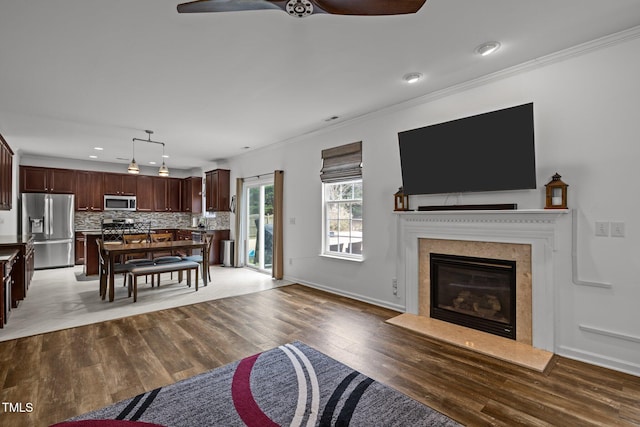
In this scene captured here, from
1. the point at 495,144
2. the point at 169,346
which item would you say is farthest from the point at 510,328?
the point at 169,346

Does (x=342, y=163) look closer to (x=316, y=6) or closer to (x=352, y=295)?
(x=352, y=295)

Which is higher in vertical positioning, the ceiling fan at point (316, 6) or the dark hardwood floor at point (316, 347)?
the ceiling fan at point (316, 6)

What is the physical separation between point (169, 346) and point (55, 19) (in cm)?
275

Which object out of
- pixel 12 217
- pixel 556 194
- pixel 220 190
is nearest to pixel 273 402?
pixel 556 194

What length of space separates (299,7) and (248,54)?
1.15 m

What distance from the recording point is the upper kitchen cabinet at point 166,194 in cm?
884

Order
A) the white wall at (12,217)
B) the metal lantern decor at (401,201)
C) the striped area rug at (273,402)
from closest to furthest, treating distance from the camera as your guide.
A: the striped area rug at (273,402) → the metal lantern decor at (401,201) → the white wall at (12,217)

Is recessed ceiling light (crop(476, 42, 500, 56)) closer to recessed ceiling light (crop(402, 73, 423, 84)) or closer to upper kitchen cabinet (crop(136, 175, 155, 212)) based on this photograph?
recessed ceiling light (crop(402, 73, 423, 84))

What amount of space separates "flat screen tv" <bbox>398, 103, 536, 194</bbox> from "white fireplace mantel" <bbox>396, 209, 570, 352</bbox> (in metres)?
0.27

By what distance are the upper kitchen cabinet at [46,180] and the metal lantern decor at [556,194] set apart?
30.7ft

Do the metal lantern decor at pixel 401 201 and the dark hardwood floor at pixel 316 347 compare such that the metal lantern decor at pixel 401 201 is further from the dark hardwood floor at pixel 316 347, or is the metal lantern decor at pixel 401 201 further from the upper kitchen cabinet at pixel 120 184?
the upper kitchen cabinet at pixel 120 184

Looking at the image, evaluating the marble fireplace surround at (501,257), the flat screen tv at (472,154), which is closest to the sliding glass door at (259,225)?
the flat screen tv at (472,154)

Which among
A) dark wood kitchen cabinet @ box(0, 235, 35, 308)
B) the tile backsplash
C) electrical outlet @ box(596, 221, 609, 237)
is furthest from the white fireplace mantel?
the tile backsplash

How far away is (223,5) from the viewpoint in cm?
164
